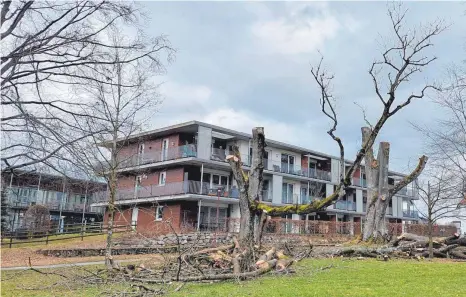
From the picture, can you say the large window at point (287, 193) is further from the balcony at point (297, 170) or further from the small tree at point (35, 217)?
the small tree at point (35, 217)

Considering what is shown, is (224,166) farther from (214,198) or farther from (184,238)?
(184,238)

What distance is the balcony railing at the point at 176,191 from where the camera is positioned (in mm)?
34219

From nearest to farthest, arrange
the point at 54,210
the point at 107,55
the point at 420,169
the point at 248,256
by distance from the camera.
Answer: the point at 107,55 < the point at 248,256 < the point at 420,169 < the point at 54,210

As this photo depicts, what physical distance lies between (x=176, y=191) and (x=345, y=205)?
23264 millimetres

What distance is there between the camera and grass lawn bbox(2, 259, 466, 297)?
338 inches

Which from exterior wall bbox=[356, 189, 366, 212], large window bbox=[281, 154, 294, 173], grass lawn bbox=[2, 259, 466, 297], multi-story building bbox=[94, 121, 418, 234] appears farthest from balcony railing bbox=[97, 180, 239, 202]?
grass lawn bbox=[2, 259, 466, 297]

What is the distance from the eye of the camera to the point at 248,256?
39.7ft

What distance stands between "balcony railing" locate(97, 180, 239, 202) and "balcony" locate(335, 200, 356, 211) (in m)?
16.4

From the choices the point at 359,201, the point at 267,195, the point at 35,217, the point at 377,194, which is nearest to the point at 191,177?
the point at 267,195

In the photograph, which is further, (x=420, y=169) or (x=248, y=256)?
(x=420, y=169)

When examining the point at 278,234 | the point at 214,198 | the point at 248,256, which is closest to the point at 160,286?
the point at 248,256

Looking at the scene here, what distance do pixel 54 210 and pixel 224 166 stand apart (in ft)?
80.0

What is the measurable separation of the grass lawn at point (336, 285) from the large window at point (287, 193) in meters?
30.5

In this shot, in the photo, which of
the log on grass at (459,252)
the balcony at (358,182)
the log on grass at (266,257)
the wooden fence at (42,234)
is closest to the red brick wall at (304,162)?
the balcony at (358,182)
